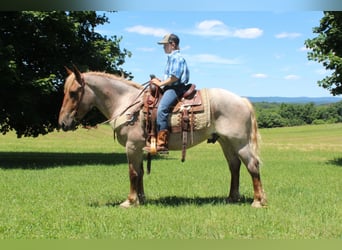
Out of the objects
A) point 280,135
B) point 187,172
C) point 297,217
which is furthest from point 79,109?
point 280,135

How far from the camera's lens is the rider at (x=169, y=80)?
7.74m

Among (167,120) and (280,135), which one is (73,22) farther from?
(280,135)

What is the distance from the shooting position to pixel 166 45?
7.82 m

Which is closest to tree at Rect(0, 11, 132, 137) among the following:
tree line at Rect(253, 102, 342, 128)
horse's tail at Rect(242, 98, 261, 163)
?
horse's tail at Rect(242, 98, 261, 163)

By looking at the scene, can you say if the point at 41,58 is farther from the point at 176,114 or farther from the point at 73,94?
the point at 176,114

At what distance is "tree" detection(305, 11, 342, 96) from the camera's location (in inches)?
709

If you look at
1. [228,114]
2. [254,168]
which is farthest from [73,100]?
[254,168]

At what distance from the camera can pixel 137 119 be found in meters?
8.08

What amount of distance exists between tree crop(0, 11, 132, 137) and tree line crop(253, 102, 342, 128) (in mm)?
36718

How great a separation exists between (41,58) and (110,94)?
1205 centimetres

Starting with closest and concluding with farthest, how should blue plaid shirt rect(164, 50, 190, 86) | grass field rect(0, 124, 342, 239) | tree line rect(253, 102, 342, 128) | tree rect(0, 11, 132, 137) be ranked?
grass field rect(0, 124, 342, 239)
blue plaid shirt rect(164, 50, 190, 86)
tree rect(0, 11, 132, 137)
tree line rect(253, 102, 342, 128)

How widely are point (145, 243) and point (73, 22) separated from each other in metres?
14.5

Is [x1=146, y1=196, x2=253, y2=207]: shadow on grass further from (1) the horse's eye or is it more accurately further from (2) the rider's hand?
(1) the horse's eye

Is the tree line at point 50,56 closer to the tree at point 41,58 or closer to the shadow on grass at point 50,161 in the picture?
the tree at point 41,58
